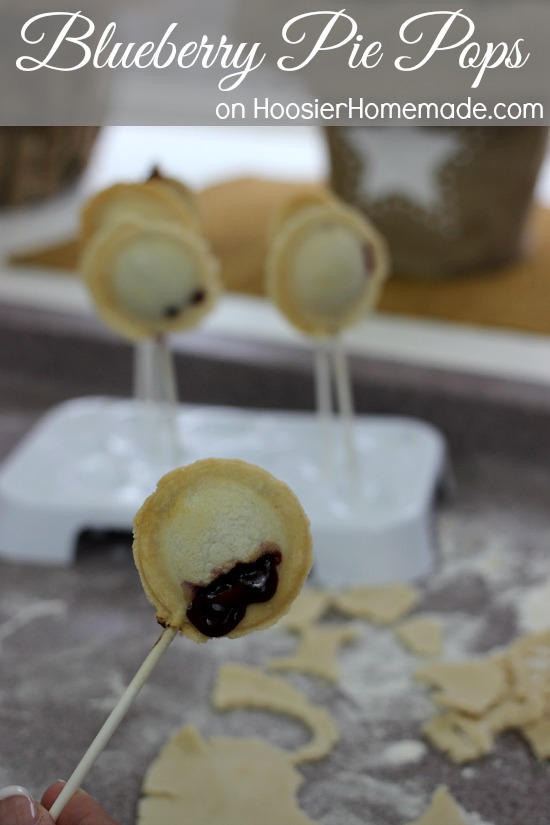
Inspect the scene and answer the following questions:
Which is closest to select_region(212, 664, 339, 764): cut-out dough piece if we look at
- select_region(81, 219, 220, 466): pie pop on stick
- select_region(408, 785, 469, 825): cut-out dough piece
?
select_region(408, 785, 469, 825): cut-out dough piece

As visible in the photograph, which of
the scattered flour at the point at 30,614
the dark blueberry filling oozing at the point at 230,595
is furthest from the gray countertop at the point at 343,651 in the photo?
the dark blueberry filling oozing at the point at 230,595

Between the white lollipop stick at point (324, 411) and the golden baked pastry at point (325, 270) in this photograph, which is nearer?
the golden baked pastry at point (325, 270)

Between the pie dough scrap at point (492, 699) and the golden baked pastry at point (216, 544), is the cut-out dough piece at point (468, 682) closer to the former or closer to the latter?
the pie dough scrap at point (492, 699)

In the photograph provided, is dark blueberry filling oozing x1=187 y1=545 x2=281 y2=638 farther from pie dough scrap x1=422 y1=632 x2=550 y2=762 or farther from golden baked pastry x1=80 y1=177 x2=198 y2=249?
golden baked pastry x1=80 y1=177 x2=198 y2=249

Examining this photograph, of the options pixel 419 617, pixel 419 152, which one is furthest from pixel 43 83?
pixel 419 617

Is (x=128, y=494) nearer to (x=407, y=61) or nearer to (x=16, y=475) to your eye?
(x=16, y=475)
